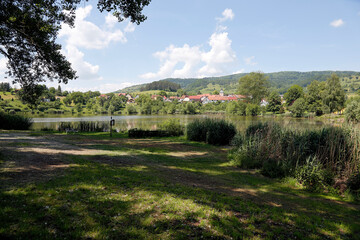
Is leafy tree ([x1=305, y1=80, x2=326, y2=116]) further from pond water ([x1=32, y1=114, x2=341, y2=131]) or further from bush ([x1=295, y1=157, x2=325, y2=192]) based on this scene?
bush ([x1=295, y1=157, x2=325, y2=192])

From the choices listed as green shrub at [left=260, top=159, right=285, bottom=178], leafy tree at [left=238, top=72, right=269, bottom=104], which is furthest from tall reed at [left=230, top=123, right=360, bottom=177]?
leafy tree at [left=238, top=72, right=269, bottom=104]

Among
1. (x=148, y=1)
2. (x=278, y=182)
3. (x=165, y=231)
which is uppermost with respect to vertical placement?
(x=148, y=1)

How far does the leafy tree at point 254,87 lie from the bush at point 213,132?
69731mm

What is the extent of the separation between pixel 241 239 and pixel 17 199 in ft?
17.2

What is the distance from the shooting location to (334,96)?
71.4 m

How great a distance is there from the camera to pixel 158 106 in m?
119

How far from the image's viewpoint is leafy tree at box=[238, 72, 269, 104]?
86500 millimetres

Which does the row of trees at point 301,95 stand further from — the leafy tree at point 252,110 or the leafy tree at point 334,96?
the leafy tree at point 252,110

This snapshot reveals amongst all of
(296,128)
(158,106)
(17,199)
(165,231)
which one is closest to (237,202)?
(165,231)

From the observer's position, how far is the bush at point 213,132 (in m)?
21.3

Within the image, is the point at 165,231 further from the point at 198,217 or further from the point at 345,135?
the point at 345,135

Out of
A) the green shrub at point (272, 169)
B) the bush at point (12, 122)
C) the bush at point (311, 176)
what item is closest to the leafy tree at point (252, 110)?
the bush at point (12, 122)

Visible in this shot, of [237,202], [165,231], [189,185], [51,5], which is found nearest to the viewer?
[165,231]

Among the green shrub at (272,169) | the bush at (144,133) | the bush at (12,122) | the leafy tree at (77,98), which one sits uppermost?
the leafy tree at (77,98)
